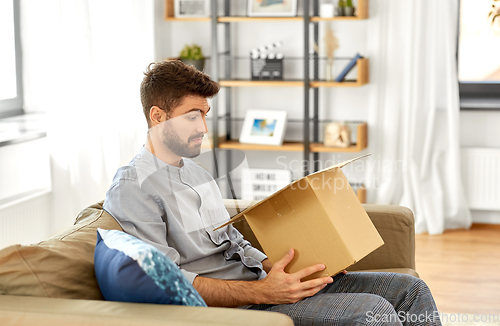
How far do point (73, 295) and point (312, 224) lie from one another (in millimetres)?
548

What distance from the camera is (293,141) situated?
12.4 feet

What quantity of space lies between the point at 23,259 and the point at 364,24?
117 inches

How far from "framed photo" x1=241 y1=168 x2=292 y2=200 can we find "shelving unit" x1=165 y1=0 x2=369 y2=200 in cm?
200

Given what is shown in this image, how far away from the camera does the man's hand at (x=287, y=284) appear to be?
130 cm

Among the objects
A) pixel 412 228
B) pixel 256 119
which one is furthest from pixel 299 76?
pixel 412 228

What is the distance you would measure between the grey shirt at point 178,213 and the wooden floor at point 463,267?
1.35 meters

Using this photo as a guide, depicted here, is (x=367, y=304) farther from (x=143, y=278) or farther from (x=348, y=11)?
(x=348, y=11)

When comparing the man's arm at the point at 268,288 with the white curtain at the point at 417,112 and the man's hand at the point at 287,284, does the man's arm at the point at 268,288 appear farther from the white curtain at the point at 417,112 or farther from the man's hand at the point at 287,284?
the white curtain at the point at 417,112

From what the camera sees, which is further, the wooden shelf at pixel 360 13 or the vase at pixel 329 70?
the vase at pixel 329 70

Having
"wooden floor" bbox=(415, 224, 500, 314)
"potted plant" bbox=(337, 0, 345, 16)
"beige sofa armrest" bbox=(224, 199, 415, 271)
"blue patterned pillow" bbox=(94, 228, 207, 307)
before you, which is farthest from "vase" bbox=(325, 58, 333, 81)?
"blue patterned pillow" bbox=(94, 228, 207, 307)

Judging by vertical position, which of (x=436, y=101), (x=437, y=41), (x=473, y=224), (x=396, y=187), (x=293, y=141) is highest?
(x=437, y=41)

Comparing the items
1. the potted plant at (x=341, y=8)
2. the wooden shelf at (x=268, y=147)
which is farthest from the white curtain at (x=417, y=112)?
the wooden shelf at (x=268, y=147)

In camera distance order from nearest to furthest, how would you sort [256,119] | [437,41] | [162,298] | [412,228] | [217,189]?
[162,298]
[217,189]
[412,228]
[437,41]
[256,119]

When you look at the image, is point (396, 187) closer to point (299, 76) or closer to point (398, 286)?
point (299, 76)
